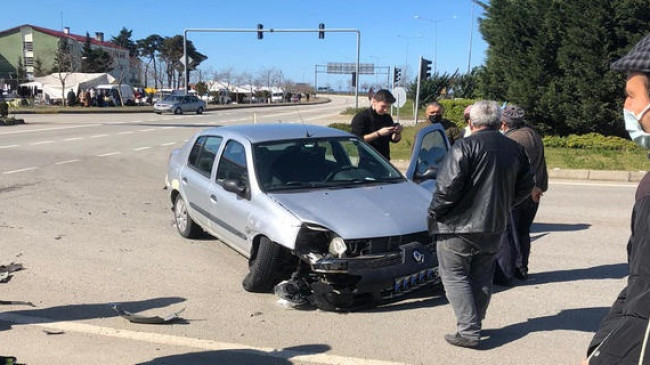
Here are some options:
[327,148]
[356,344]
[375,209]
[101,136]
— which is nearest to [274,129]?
[327,148]

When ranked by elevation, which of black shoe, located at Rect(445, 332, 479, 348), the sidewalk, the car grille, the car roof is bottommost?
black shoe, located at Rect(445, 332, 479, 348)

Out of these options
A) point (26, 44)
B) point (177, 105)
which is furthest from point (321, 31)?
point (26, 44)

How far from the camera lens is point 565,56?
17.8 m

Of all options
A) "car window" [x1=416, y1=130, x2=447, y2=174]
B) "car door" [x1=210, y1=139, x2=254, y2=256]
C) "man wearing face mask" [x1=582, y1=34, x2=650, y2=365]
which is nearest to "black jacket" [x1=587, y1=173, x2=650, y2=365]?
"man wearing face mask" [x1=582, y1=34, x2=650, y2=365]

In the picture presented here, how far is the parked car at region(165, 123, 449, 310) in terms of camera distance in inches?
181

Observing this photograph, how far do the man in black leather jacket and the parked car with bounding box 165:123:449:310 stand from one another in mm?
688

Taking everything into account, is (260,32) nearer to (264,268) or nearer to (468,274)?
(264,268)

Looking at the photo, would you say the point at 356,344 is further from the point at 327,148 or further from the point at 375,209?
the point at 327,148

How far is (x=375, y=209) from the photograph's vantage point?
193 inches

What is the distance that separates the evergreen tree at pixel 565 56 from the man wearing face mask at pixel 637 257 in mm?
17170

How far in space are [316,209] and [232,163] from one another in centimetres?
151

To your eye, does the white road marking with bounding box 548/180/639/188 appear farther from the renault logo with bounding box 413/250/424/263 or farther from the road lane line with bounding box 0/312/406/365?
the road lane line with bounding box 0/312/406/365

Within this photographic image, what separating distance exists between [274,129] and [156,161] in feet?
31.4

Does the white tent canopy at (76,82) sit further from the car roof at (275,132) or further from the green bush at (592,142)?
the car roof at (275,132)
